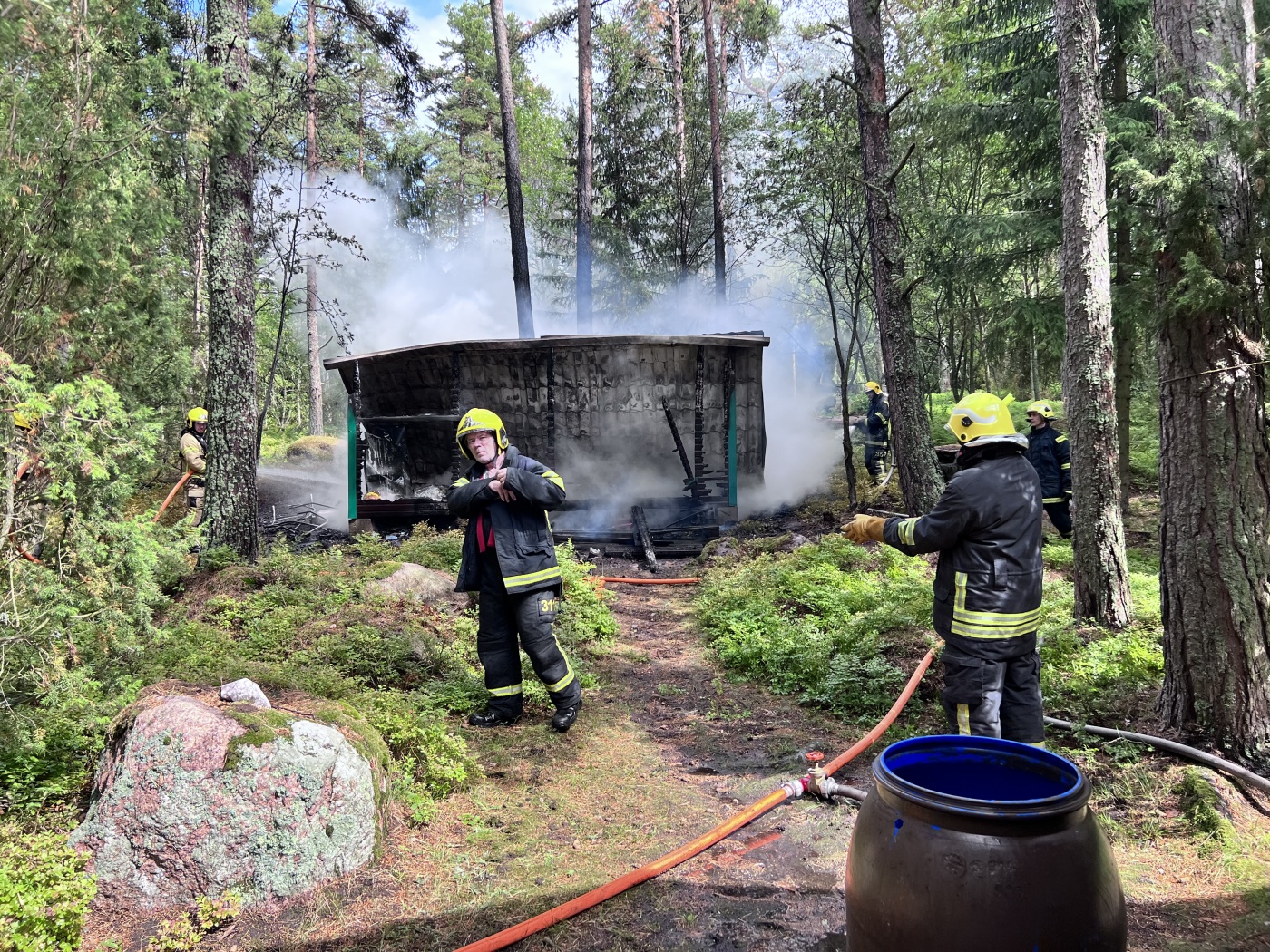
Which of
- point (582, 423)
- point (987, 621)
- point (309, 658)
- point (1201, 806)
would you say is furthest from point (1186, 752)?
point (582, 423)

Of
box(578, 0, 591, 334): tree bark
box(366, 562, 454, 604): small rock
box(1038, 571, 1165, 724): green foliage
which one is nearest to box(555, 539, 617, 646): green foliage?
box(366, 562, 454, 604): small rock

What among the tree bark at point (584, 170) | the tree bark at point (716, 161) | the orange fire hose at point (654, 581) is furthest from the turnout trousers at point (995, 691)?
the tree bark at point (716, 161)

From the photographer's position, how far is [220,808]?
9.77 ft

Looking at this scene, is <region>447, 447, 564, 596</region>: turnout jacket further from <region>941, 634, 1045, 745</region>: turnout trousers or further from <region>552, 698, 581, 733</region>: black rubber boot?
<region>941, 634, 1045, 745</region>: turnout trousers

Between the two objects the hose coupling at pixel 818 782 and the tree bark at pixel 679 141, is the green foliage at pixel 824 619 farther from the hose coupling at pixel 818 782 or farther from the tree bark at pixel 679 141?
the tree bark at pixel 679 141

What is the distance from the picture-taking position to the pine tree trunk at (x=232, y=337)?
8.11 meters

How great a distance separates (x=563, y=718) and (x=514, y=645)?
1.84 ft

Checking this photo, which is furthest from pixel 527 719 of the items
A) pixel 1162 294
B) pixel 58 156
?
pixel 1162 294

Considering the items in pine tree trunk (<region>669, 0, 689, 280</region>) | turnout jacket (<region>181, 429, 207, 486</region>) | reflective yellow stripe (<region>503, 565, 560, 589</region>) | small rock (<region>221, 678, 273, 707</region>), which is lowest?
small rock (<region>221, 678, 273, 707</region>)

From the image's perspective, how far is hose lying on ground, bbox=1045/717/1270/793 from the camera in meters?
3.53

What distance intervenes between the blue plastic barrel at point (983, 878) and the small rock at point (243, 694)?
2.87 m

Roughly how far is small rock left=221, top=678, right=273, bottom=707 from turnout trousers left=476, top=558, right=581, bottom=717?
1.40 meters

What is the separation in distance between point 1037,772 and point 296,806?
272cm

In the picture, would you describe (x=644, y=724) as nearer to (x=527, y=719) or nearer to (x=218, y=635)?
(x=527, y=719)
